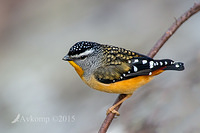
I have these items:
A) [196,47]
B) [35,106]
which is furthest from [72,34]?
[196,47]

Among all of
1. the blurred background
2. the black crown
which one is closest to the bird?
the black crown

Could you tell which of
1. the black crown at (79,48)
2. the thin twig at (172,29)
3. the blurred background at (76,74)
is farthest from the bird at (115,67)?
the blurred background at (76,74)

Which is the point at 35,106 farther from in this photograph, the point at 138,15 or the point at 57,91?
the point at 138,15

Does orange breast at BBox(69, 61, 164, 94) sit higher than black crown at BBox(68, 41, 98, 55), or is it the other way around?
black crown at BBox(68, 41, 98, 55)

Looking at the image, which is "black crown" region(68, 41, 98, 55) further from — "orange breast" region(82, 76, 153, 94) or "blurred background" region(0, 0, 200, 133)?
"blurred background" region(0, 0, 200, 133)

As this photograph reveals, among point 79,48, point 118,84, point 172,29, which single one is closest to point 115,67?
point 118,84

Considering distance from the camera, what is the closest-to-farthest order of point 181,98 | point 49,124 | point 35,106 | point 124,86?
1. point 124,86
2. point 181,98
3. point 49,124
4. point 35,106

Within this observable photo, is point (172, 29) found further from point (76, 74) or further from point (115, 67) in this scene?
point (76, 74)
